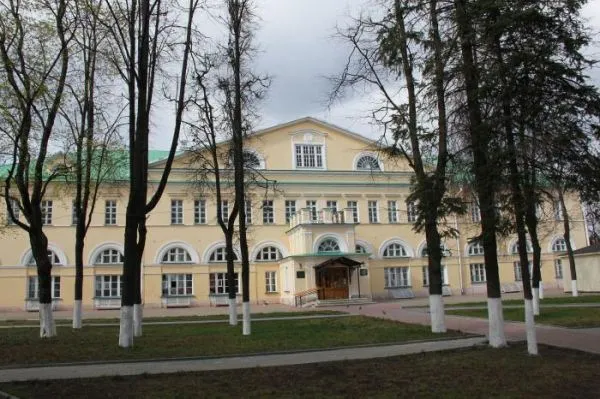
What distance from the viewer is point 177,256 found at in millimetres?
40062

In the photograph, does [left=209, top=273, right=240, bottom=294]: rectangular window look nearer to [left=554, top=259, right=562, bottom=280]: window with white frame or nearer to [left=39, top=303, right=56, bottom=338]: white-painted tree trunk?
[left=39, top=303, right=56, bottom=338]: white-painted tree trunk

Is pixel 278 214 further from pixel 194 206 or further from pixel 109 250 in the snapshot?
pixel 109 250

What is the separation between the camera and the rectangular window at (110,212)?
130 feet

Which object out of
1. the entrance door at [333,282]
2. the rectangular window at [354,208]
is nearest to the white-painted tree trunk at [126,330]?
the entrance door at [333,282]

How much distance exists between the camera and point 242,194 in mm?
17688

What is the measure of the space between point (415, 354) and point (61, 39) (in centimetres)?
1308

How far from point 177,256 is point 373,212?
1509 centimetres

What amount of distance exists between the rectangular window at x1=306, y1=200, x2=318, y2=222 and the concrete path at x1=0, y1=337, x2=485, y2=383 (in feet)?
87.4

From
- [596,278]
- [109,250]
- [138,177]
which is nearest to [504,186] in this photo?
[138,177]

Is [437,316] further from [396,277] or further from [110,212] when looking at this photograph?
[110,212]

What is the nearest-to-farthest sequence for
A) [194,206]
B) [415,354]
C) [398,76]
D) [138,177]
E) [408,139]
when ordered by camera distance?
[415,354] < [138,177] < [408,139] < [398,76] < [194,206]

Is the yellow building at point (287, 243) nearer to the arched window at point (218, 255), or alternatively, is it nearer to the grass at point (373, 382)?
the arched window at point (218, 255)

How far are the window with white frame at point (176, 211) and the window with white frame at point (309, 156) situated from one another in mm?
9303

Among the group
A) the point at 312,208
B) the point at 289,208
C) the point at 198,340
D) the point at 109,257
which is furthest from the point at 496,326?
the point at 109,257
